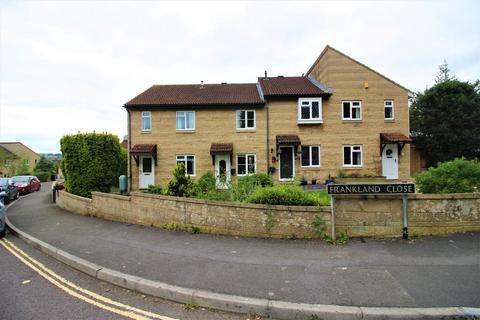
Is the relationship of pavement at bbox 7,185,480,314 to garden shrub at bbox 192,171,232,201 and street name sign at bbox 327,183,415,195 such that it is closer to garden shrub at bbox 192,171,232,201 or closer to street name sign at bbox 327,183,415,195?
street name sign at bbox 327,183,415,195

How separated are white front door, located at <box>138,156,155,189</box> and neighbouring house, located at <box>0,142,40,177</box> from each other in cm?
3968

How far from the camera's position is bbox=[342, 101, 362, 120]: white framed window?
19156 millimetres

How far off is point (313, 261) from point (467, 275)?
2.58m

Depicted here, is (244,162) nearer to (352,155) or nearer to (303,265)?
(352,155)

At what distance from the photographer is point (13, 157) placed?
54875 mm

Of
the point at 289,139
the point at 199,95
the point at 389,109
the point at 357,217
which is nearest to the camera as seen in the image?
the point at 357,217

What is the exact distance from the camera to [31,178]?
2497 cm

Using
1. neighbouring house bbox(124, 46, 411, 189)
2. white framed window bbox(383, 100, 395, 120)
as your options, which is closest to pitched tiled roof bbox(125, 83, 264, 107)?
neighbouring house bbox(124, 46, 411, 189)

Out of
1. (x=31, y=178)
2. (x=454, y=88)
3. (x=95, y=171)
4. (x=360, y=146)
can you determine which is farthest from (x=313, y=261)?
(x=454, y=88)

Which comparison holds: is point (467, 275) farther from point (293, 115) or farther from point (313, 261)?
point (293, 115)

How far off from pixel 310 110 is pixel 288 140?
289cm

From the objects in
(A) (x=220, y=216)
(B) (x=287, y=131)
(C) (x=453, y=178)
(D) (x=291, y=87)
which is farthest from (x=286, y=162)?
(A) (x=220, y=216)

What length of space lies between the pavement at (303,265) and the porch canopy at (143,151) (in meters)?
10.7

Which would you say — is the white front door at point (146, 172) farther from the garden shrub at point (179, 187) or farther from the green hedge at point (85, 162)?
the garden shrub at point (179, 187)
